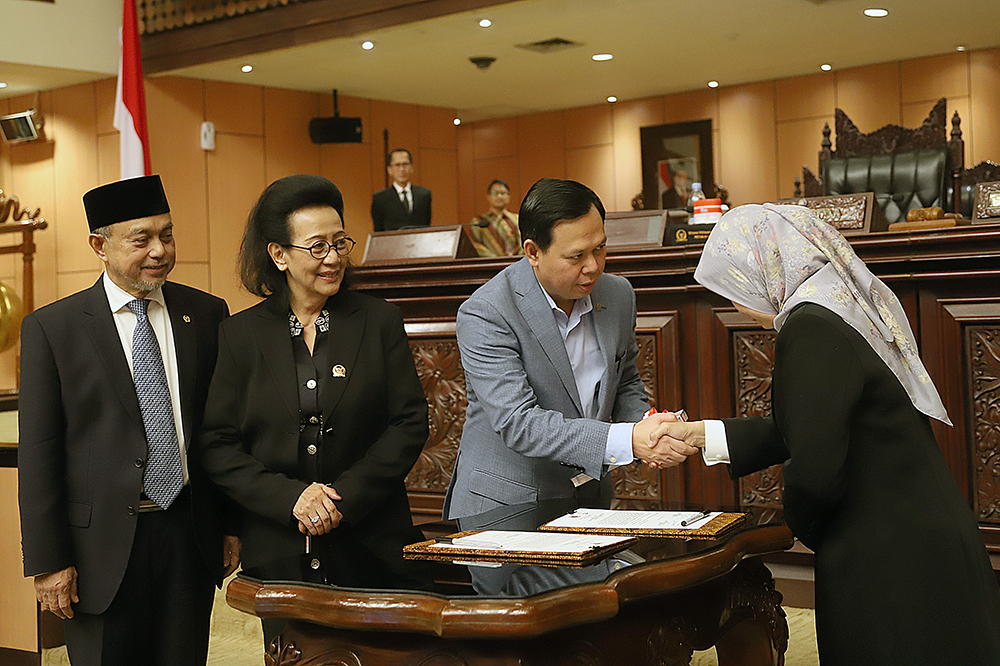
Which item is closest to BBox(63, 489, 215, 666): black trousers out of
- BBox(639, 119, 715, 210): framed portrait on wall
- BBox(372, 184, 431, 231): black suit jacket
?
BBox(372, 184, 431, 231): black suit jacket

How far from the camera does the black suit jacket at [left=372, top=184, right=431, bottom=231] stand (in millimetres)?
10178

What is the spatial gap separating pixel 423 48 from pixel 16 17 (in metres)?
3.67

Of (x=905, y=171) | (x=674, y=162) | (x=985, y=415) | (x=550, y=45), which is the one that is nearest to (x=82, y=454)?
(x=985, y=415)

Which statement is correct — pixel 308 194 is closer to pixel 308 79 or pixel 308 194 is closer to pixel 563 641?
pixel 563 641

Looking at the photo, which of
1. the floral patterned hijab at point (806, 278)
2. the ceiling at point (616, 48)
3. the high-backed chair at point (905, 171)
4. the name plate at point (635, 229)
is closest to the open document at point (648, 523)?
the floral patterned hijab at point (806, 278)

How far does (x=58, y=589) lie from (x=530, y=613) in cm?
136

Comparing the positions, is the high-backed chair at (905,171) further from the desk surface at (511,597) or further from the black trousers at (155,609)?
the black trousers at (155,609)

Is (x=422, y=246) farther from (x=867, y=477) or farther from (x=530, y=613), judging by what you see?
(x=530, y=613)

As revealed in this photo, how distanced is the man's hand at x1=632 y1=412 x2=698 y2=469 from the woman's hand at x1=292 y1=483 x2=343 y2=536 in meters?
0.73

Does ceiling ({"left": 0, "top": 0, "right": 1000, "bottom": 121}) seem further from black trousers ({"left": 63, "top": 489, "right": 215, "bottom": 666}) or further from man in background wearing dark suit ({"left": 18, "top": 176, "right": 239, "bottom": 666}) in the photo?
black trousers ({"left": 63, "top": 489, "right": 215, "bottom": 666})

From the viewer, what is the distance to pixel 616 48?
1055cm

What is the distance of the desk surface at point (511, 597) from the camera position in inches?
71.7

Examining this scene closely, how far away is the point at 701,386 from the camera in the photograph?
4418 mm

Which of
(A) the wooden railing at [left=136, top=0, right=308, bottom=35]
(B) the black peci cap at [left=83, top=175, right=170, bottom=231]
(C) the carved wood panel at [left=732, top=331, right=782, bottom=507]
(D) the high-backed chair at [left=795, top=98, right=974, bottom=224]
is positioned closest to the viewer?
(B) the black peci cap at [left=83, top=175, right=170, bottom=231]
